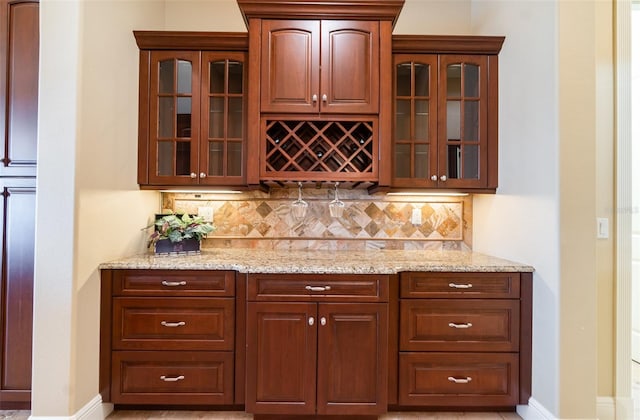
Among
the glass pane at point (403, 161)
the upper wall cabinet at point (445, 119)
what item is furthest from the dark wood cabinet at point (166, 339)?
the upper wall cabinet at point (445, 119)

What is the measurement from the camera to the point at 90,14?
184 centimetres

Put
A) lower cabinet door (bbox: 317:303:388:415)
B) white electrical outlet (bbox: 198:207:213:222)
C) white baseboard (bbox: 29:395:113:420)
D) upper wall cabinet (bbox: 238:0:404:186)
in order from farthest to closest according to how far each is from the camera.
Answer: white electrical outlet (bbox: 198:207:213:222) → upper wall cabinet (bbox: 238:0:404:186) → lower cabinet door (bbox: 317:303:388:415) → white baseboard (bbox: 29:395:113:420)

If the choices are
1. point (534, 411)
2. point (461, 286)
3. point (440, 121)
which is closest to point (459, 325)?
point (461, 286)

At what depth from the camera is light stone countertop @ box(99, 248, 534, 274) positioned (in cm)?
192

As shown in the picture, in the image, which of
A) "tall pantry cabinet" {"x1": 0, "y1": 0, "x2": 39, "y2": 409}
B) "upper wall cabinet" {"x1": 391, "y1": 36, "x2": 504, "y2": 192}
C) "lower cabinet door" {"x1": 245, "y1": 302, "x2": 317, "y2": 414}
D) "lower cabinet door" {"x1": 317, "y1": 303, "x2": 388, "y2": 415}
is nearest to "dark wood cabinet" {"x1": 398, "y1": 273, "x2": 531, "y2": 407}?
"lower cabinet door" {"x1": 317, "y1": 303, "x2": 388, "y2": 415}

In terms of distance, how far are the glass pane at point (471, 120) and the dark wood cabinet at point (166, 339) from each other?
6.05 feet

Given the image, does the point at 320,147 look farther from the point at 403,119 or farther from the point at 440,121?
the point at 440,121

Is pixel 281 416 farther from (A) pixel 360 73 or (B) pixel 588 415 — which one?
(A) pixel 360 73

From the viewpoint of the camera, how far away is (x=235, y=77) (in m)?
2.31

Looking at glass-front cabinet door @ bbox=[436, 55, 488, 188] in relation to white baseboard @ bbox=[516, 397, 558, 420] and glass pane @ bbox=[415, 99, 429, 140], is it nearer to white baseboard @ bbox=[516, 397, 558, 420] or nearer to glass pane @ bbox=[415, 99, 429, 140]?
glass pane @ bbox=[415, 99, 429, 140]

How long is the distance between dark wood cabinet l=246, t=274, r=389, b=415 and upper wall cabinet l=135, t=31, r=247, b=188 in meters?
0.93

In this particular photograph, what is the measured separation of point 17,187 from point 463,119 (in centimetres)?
279

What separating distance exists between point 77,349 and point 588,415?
2708 mm

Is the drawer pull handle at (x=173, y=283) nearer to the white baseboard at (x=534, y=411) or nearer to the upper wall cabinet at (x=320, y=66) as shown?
the upper wall cabinet at (x=320, y=66)
